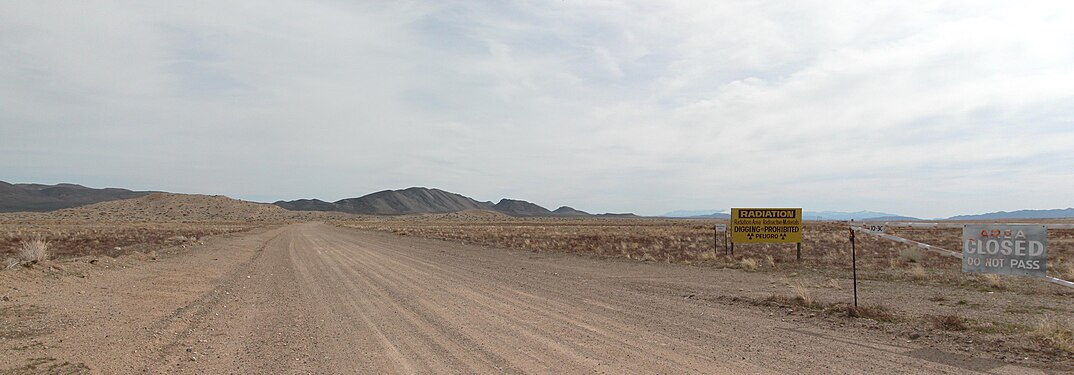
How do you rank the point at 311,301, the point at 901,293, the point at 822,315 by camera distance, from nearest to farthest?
1. the point at 822,315
2. the point at 311,301
3. the point at 901,293

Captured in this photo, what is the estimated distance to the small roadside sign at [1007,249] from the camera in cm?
774

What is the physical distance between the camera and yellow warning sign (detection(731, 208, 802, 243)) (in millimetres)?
22656

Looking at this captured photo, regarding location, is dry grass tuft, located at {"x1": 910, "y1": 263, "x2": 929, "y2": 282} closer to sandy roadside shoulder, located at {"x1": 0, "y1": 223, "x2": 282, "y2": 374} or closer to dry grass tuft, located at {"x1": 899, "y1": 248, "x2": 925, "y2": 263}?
dry grass tuft, located at {"x1": 899, "y1": 248, "x2": 925, "y2": 263}

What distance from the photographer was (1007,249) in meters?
8.06

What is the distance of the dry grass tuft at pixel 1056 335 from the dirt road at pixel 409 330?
121 centimetres

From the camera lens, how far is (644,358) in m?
7.02

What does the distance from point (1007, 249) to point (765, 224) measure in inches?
589

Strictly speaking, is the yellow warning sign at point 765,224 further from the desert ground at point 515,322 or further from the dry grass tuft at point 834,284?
the dry grass tuft at point 834,284

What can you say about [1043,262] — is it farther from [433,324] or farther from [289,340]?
[289,340]

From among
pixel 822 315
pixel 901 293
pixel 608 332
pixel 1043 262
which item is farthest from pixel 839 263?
pixel 608 332

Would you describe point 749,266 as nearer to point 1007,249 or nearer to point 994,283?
point 994,283

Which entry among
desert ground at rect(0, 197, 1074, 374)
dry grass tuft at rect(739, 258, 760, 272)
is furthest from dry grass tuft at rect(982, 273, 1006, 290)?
dry grass tuft at rect(739, 258, 760, 272)

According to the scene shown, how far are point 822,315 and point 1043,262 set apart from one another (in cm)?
310

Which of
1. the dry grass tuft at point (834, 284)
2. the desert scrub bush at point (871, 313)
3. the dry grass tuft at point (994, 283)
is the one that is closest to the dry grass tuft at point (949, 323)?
the desert scrub bush at point (871, 313)
